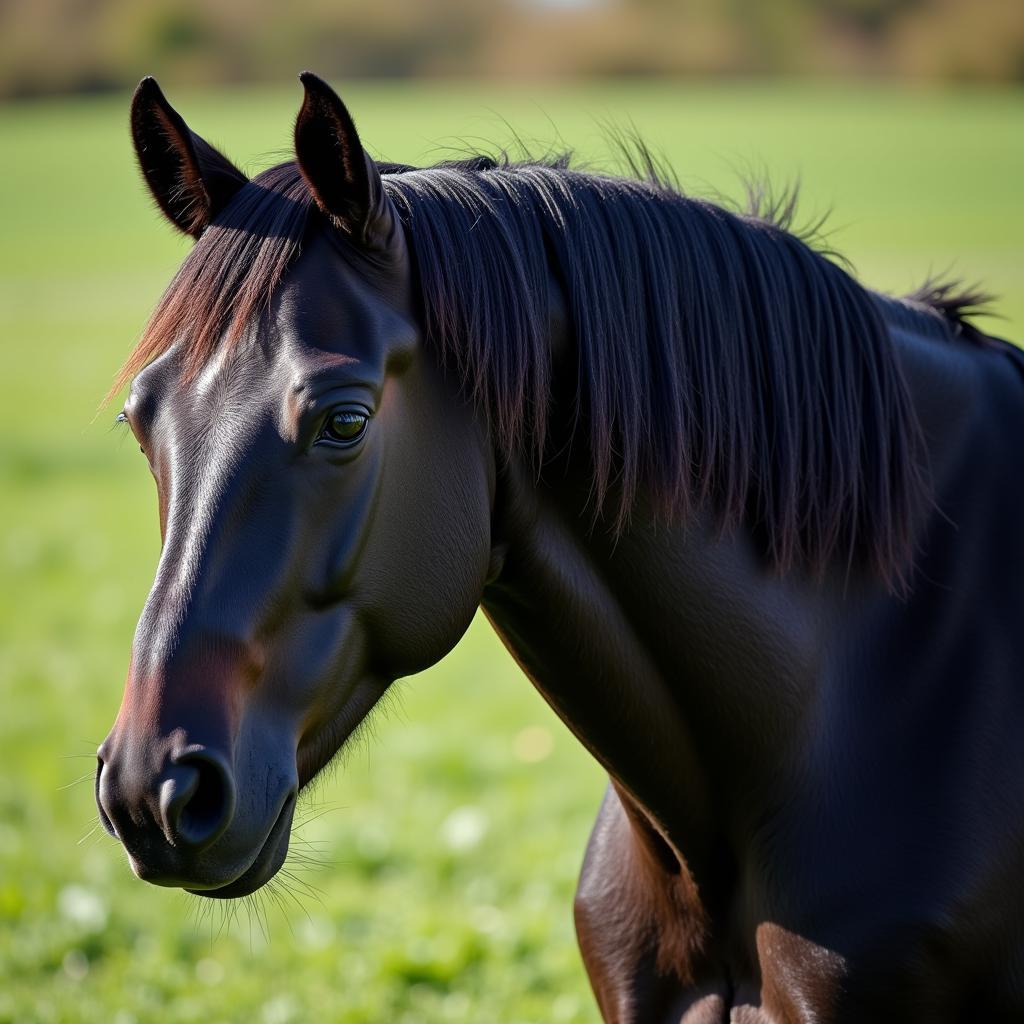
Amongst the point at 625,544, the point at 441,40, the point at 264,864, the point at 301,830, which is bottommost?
the point at 441,40

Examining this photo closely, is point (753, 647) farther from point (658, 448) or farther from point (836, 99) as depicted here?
point (836, 99)

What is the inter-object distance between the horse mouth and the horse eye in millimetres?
478

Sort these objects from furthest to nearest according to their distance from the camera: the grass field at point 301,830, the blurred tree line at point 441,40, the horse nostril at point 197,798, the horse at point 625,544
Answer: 1. the blurred tree line at point 441,40
2. the grass field at point 301,830
3. the horse at point 625,544
4. the horse nostril at point 197,798

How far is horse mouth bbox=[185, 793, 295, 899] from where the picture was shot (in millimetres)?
1623

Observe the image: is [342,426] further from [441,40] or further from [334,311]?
[441,40]

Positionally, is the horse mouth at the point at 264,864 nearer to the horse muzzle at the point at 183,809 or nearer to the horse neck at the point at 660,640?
the horse muzzle at the point at 183,809

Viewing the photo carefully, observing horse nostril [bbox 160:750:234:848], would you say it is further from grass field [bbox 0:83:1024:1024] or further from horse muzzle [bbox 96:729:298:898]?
grass field [bbox 0:83:1024:1024]

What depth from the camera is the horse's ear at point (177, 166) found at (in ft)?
6.11

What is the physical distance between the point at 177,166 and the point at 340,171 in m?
0.43

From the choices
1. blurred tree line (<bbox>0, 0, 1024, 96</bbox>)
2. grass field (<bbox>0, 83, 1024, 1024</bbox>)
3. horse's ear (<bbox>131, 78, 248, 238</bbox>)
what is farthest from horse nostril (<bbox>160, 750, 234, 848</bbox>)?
blurred tree line (<bbox>0, 0, 1024, 96</bbox>)

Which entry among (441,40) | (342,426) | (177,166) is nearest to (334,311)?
(342,426)

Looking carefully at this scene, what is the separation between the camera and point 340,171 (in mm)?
1715

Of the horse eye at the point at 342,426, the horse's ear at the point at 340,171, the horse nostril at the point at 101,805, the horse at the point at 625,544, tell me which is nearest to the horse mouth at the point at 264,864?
the horse at the point at 625,544

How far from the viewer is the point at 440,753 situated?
18.8 feet
